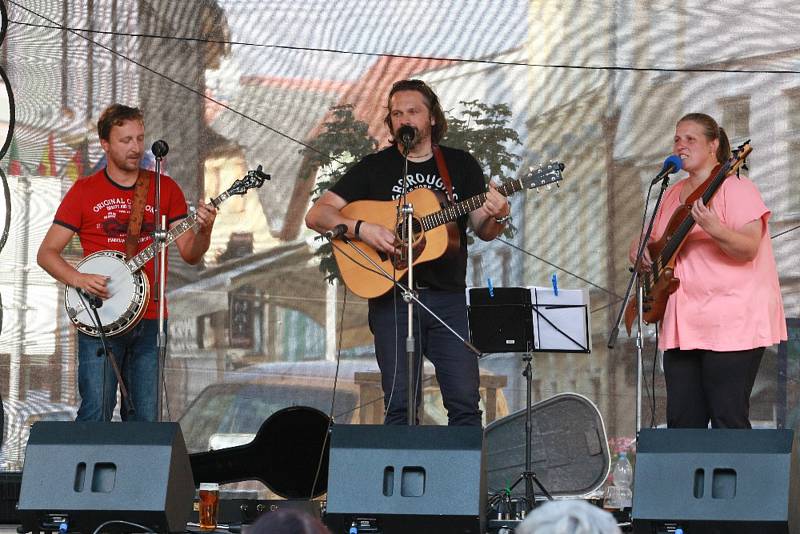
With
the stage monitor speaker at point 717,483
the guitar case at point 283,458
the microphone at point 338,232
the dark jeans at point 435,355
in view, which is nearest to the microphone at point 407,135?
the microphone at point 338,232

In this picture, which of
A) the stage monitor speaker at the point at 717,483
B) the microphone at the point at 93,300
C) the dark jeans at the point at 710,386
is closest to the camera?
the stage monitor speaker at the point at 717,483

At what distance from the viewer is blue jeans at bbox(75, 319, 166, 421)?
4.95 m

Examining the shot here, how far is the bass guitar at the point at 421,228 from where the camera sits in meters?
4.78

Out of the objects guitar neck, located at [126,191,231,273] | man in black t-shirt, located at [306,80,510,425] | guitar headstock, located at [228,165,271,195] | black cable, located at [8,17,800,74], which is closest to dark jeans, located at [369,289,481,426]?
man in black t-shirt, located at [306,80,510,425]

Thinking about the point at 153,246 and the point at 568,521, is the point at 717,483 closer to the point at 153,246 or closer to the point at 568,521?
the point at 568,521

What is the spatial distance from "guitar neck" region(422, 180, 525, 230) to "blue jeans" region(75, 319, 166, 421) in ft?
4.13

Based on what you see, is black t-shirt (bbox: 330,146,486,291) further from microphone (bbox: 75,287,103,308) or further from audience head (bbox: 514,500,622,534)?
audience head (bbox: 514,500,622,534)

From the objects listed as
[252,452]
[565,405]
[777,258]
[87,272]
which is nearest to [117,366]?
[87,272]

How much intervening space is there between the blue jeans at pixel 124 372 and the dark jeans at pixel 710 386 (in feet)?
6.83

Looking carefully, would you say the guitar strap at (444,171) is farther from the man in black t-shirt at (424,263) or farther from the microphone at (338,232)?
the microphone at (338,232)

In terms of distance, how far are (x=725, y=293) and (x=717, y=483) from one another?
3.19 ft

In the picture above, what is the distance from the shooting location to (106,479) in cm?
389

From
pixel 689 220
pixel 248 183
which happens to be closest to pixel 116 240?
pixel 248 183

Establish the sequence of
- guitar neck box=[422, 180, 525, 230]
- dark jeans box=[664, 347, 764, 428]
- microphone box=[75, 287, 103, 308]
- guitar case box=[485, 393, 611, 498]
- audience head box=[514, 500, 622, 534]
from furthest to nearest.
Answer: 1. guitar case box=[485, 393, 611, 498]
2. microphone box=[75, 287, 103, 308]
3. guitar neck box=[422, 180, 525, 230]
4. dark jeans box=[664, 347, 764, 428]
5. audience head box=[514, 500, 622, 534]
